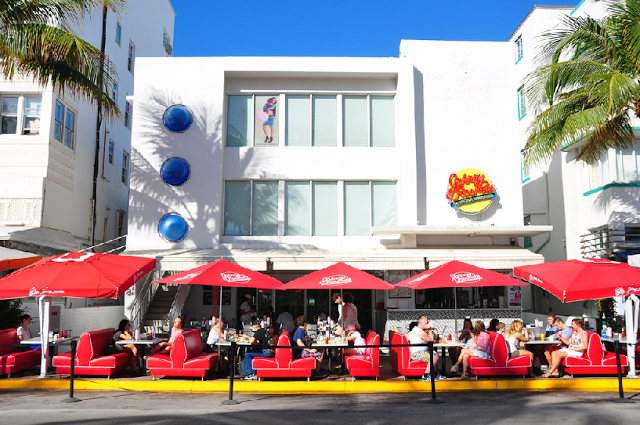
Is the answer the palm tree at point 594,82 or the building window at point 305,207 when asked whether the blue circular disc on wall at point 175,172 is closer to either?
the building window at point 305,207

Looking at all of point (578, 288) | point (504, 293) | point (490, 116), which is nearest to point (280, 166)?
point (490, 116)

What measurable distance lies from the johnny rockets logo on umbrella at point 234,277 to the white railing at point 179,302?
6525mm

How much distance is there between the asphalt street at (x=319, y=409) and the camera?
8.35 meters

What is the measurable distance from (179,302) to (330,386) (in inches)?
358

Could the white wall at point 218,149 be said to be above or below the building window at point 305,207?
above

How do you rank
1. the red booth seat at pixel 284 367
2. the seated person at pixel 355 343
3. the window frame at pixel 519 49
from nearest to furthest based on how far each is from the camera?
the red booth seat at pixel 284 367 → the seated person at pixel 355 343 → the window frame at pixel 519 49

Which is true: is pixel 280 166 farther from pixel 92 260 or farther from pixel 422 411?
pixel 422 411

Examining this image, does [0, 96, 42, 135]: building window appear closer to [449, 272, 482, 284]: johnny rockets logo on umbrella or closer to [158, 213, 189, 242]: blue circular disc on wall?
[158, 213, 189, 242]: blue circular disc on wall

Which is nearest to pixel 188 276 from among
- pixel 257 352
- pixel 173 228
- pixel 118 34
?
pixel 257 352

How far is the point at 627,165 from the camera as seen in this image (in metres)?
19.7

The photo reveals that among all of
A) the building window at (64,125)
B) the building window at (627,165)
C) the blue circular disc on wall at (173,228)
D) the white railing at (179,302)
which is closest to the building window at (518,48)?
the building window at (627,165)

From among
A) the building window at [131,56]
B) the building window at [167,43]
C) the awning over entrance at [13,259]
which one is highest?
the building window at [167,43]

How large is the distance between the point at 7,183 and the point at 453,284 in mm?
14318

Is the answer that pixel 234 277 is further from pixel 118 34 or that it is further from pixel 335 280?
pixel 118 34
